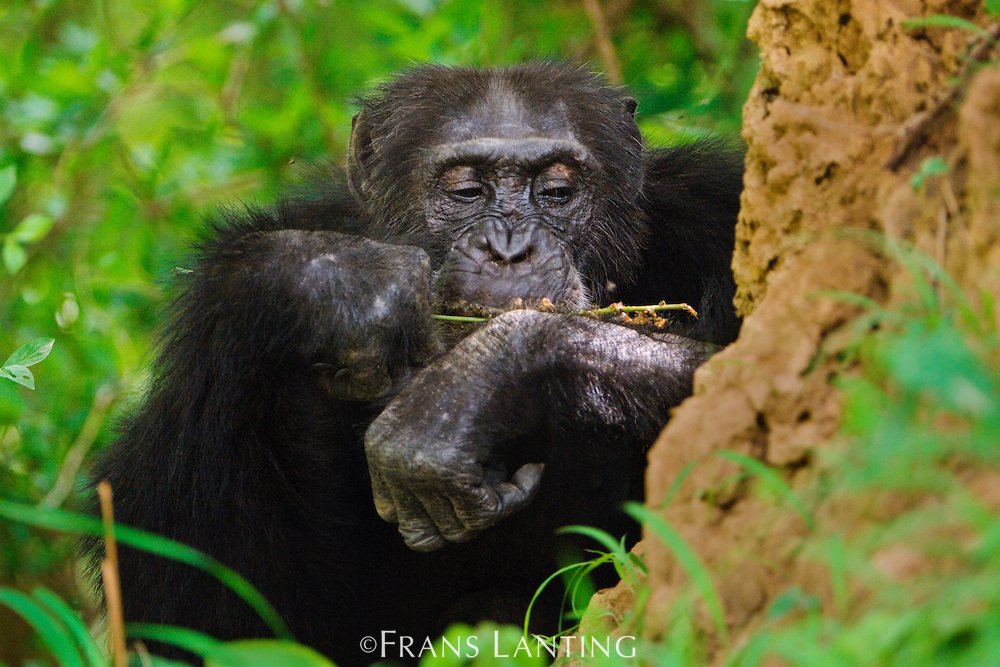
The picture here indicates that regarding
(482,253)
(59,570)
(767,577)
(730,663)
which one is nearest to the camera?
(730,663)

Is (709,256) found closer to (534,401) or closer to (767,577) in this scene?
(534,401)

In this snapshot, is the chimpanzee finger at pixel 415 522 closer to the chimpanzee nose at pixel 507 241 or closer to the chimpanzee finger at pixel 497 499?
the chimpanzee finger at pixel 497 499

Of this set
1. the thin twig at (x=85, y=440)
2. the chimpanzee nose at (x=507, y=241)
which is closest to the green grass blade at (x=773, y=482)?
the chimpanzee nose at (x=507, y=241)

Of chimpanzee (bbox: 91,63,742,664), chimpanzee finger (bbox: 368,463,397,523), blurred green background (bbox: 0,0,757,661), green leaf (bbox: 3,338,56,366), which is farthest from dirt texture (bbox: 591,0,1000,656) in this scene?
blurred green background (bbox: 0,0,757,661)

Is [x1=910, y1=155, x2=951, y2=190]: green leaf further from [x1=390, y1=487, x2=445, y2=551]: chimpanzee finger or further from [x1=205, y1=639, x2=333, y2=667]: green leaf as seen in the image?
[x1=390, y1=487, x2=445, y2=551]: chimpanzee finger

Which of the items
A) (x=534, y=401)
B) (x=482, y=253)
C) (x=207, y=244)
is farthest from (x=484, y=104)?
(x=534, y=401)

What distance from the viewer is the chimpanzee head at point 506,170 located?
4625mm

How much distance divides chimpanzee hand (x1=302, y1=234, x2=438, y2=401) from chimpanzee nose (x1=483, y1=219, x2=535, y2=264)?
542mm

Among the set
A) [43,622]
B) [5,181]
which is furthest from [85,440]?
[43,622]

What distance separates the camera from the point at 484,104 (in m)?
4.93

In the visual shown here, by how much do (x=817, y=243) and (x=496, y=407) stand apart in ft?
4.08

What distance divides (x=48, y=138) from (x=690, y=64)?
4.04 m

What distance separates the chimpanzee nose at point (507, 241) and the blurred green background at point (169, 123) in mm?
1775

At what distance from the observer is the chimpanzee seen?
3.53 m
